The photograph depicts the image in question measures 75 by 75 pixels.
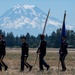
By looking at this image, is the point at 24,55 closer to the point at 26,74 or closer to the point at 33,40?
the point at 26,74

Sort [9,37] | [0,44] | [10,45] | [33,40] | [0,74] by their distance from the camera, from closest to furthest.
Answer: [0,74], [0,44], [10,45], [33,40], [9,37]

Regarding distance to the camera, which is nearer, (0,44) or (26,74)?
(26,74)

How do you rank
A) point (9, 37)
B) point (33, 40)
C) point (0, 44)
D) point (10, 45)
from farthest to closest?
point (9, 37)
point (33, 40)
point (10, 45)
point (0, 44)

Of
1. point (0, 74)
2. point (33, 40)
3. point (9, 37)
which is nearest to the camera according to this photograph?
point (0, 74)

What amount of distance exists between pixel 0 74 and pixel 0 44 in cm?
222

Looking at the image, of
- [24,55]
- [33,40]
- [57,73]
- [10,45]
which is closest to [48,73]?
[57,73]

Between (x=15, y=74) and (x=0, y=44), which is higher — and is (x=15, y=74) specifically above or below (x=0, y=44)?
below

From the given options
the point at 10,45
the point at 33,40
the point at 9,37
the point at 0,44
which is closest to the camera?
the point at 0,44

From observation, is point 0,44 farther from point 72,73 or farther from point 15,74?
point 72,73

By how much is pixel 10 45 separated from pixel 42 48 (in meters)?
52.6

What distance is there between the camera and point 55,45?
76312 mm

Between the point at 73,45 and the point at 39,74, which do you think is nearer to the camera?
the point at 39,74

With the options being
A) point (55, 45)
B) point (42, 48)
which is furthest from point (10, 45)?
point (42, 48)

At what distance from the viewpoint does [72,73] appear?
69.1 feet
